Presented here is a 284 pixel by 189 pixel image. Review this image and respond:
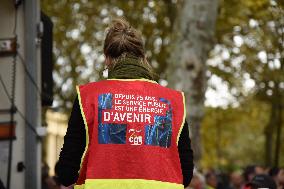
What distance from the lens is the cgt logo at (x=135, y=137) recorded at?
11.6 ft

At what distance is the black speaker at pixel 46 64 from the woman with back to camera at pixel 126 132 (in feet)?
9.41

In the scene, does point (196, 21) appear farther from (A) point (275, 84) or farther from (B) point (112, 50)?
(A) point (275, 84)

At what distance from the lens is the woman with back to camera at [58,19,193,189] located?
11.5ft

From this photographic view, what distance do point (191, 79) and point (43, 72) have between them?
7564 mm

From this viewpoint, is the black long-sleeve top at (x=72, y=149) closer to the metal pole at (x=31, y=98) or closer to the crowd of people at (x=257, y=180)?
the metal pole at (x=31, y=98)

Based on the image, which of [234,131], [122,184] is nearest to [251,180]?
[122,184]

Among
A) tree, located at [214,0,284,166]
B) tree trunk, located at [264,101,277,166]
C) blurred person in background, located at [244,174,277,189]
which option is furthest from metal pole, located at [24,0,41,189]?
tree trunk, located at [264,101,277,166]

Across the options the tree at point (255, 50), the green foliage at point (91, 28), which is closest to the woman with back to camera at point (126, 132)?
the tree at point (255, 50)

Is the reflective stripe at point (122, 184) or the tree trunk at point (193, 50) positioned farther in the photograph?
the tree trunk at point (193, 50)

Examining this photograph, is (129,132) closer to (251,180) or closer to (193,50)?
(251,180)

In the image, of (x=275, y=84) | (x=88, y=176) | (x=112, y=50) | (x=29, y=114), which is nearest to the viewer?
(x=88, y=176)

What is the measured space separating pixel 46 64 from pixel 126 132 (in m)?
3.19

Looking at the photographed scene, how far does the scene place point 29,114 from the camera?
6.20m

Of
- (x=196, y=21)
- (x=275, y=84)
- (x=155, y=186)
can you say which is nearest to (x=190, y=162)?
(x=155, y=186)
